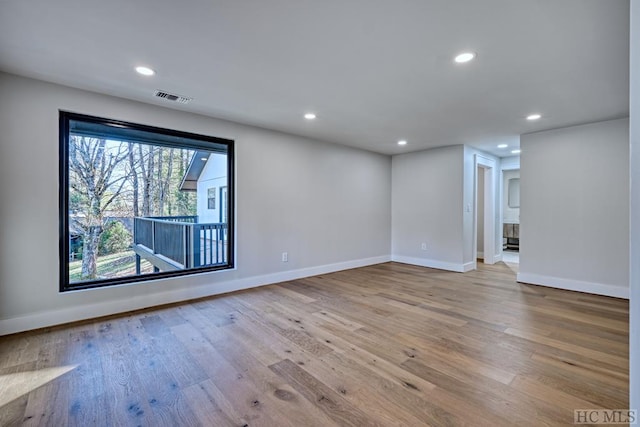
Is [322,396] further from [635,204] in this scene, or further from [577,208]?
[577,208]

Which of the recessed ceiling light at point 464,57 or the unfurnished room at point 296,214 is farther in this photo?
the recessed ceiling light at point 464,57

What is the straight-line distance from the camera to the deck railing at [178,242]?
3.49 metres

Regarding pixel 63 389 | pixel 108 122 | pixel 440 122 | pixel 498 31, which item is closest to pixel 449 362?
pixel 498 31

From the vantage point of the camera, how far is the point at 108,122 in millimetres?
3125

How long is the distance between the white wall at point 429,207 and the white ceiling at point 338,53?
1.83 meters

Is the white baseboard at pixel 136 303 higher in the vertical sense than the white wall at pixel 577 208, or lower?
lower

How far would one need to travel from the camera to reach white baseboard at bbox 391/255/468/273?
5.20 metres

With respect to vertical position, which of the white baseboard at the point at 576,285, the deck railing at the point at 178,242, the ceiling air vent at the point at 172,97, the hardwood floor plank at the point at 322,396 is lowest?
the hardwood floor plank at the point at 322,396

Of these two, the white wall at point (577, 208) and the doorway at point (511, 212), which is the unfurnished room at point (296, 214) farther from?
the doorway at point (511, 212)

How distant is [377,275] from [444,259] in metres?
1.37

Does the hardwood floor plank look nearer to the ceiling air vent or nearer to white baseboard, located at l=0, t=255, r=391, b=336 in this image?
white baseboard, located at l=0, t=255, r=391, b=336

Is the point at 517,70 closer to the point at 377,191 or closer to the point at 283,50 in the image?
the point at 283,50

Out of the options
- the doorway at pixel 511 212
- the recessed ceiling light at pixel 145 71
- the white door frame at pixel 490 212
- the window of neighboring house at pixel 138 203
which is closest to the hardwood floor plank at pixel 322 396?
the window of neighboring house at pixel 138 203

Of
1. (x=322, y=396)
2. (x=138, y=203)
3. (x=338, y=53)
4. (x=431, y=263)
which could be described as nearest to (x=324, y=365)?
(x=322, y=396)
